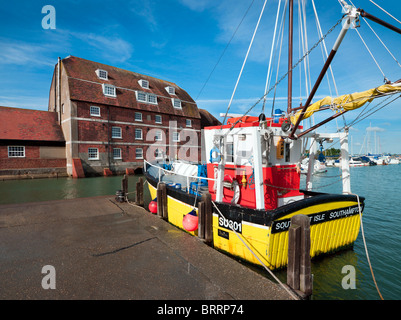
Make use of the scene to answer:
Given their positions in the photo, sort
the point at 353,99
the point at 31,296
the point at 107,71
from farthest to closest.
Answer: the point at 107,71 → the point at 353,99 → the point at 31,296

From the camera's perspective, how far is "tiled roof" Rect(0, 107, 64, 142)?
25266 mm

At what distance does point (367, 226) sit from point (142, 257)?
10.6m

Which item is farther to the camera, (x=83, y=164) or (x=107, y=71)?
(x=107, y=71)

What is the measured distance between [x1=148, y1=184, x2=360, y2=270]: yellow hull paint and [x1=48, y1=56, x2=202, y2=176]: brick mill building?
17.6 metres

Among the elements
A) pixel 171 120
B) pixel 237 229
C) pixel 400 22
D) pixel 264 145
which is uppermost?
pixel 171 120

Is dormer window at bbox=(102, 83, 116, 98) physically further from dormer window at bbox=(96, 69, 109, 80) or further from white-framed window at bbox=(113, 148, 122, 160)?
white-framed window at bbox=(113, 148, 122, 160)

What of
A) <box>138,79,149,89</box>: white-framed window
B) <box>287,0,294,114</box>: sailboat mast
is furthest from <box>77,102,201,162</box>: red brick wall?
<box>287,0,294,114</box>: sailboat mast

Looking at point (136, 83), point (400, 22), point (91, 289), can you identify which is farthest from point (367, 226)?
point (136, 83)

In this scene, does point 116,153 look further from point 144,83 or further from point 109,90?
point 144,83

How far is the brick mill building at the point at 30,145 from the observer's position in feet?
80.4

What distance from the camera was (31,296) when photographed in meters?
3.86
